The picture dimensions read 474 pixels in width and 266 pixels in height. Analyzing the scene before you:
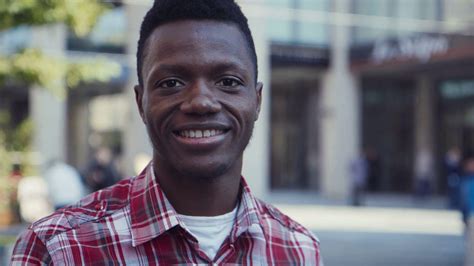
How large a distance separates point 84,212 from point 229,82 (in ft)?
1.65

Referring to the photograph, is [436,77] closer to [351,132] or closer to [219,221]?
[351,132]

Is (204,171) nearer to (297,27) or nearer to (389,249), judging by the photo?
(389,249)

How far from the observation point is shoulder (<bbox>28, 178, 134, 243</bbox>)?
5.88ft

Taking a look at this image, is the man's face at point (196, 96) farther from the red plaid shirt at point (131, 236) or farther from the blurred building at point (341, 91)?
the blurred building at point (341, 91)

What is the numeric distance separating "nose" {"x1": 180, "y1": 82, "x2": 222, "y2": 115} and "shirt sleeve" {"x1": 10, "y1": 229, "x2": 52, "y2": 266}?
49 cm

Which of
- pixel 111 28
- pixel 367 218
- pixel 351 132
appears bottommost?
pixel 367 218

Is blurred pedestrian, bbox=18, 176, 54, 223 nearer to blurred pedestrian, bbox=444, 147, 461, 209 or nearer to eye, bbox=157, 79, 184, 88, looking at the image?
eye, bbox=157, 79, 184, 88

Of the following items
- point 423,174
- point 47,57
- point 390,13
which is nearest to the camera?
point 47,57

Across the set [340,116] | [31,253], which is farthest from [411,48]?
[31,253]

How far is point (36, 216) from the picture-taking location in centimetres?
1304

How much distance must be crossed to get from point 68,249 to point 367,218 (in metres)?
16.9

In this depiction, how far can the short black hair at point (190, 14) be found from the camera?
183 cm

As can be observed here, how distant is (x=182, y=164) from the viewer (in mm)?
1786

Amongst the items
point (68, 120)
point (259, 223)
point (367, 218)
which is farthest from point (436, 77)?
point (259, 223)
